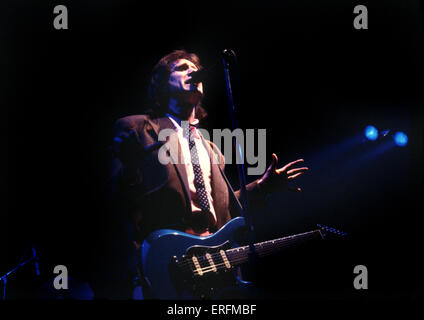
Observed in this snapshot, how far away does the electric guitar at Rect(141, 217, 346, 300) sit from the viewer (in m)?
2.09

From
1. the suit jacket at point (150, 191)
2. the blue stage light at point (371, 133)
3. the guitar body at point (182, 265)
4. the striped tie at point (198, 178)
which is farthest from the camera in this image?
the blue stage light at point (371, 133)

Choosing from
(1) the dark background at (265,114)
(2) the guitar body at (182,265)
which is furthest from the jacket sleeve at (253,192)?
(2) the guitar body at (182,265)

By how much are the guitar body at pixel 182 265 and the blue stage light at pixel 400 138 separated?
1731 millimetres

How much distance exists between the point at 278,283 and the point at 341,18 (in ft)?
6.71

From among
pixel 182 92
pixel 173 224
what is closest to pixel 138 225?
pixel 173 224

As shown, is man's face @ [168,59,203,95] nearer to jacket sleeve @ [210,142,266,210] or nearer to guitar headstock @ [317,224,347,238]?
jacket sleeve @ [210,142,266,210]

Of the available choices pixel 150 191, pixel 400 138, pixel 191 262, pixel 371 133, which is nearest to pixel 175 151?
pixel 150 191

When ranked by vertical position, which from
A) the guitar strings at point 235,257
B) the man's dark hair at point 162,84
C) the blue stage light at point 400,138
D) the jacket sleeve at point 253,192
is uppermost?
the man's dark hair at point 162,84

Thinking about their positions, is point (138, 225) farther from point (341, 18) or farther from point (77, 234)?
point (341, 18)

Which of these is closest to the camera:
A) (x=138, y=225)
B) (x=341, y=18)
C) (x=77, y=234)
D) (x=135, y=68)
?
(x=138, y=225)

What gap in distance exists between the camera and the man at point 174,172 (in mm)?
2352

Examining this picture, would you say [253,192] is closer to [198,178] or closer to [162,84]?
[198,178]

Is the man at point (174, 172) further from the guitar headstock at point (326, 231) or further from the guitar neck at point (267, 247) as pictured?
the guitar headstock at point (326, 231)

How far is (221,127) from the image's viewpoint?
2783mm
